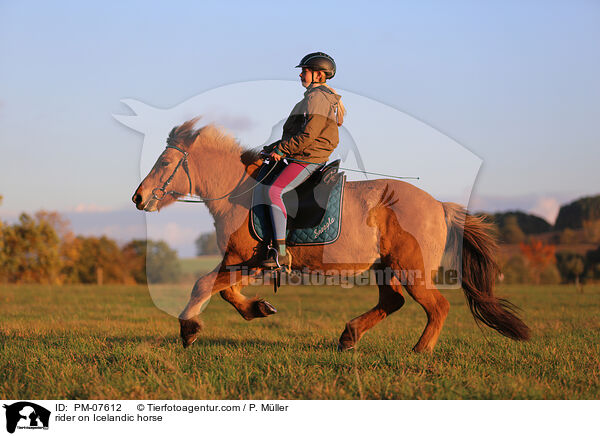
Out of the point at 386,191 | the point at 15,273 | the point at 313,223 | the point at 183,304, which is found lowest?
the point at 15,273

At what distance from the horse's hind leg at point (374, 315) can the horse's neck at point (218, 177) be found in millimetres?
2248

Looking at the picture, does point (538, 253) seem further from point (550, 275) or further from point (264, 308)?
point (264, 308)

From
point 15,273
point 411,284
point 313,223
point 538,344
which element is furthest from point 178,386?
point 15,273

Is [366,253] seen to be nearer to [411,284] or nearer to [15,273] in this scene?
[411,284]

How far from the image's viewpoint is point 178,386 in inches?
170

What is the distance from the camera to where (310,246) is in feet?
19.9

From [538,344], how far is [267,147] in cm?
467

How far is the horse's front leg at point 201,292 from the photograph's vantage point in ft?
19.5

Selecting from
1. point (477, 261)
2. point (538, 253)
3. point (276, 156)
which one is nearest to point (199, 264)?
point (276, 156)

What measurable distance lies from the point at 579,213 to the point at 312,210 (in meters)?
36.8

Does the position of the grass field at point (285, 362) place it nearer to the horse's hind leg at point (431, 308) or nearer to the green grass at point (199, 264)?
the horse's hind leg at point (431, 308)

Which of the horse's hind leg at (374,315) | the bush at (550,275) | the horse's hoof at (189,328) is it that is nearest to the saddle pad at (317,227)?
the horse's hind leg at (374,315)

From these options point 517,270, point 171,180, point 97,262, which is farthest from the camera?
point 97,262
